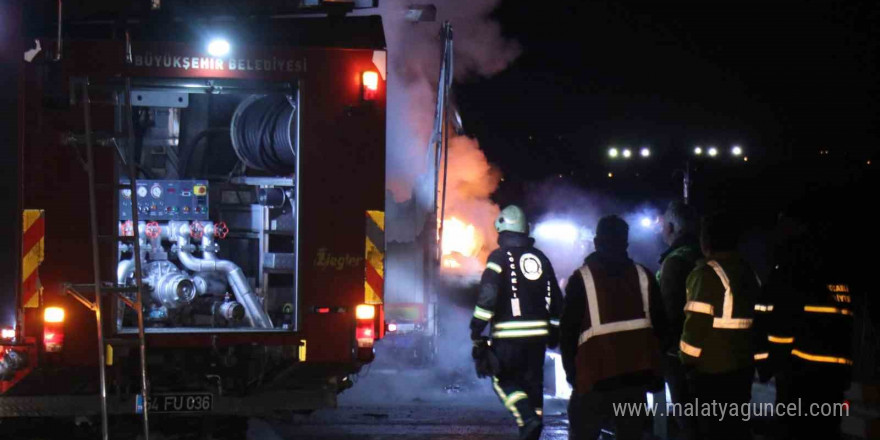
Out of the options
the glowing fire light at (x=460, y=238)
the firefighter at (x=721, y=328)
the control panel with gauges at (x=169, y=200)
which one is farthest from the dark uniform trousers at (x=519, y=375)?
the glowing fire light at (x=460, y=238)

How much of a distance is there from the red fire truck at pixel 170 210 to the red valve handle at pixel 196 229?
2 centimetres

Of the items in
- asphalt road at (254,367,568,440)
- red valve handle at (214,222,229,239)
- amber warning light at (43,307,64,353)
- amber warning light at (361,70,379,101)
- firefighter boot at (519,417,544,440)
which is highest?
amber warning light at (361,70,379,101)

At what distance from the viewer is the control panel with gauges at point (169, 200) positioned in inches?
291

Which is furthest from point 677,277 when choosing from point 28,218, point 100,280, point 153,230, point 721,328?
point 28,218

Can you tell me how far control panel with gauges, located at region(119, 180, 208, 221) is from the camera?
7.38m

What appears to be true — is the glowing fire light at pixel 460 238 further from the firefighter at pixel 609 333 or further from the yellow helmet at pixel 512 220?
the firefighter at pixel 609 333

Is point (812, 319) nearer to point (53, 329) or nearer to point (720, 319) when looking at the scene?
point (720, 319)

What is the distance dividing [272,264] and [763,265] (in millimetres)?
30047

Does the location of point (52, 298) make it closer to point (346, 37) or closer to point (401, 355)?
point (346, 37)

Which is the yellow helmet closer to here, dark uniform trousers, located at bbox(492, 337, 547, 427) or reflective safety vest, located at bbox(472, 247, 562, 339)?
reflective safety vest, located at bbox(472, 247, 562, 339)

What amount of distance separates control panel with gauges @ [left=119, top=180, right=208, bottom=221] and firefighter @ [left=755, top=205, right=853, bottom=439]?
439cm

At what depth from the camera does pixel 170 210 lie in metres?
7.45

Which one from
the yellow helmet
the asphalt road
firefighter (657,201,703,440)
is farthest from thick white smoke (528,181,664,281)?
the yellow helmet

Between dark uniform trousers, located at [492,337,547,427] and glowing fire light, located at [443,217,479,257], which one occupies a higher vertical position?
glowing fire light, located at [443,217,479,257]
